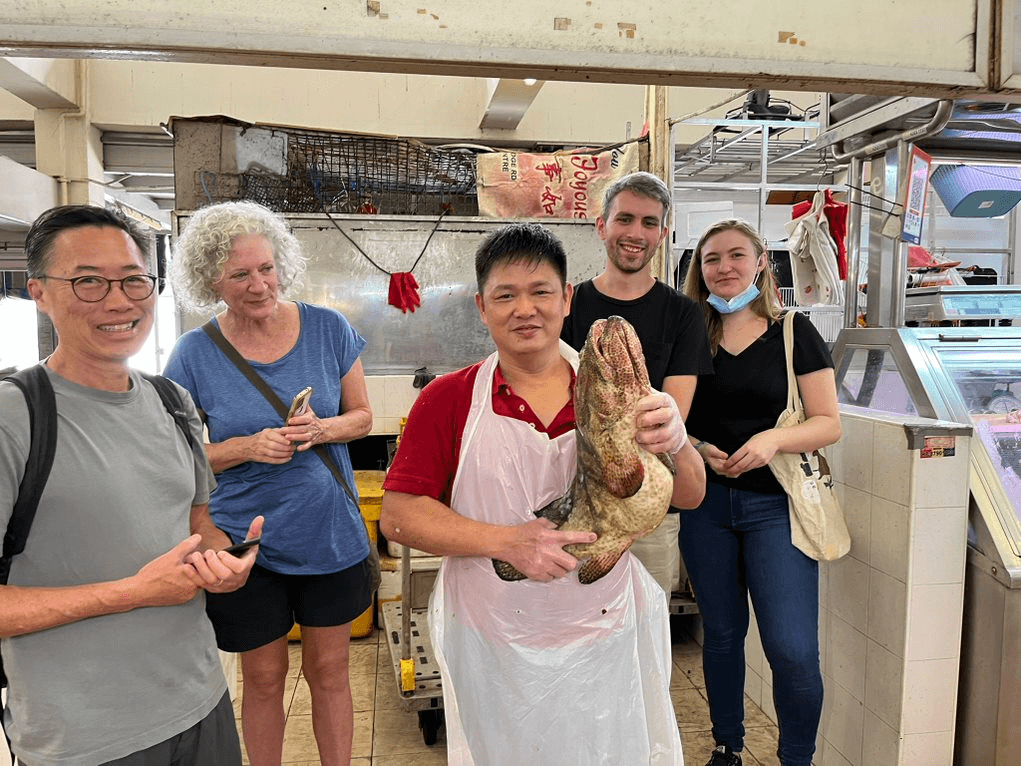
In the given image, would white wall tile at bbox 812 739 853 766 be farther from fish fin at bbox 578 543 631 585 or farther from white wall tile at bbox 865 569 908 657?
fish fin at bbox 578 543 631 585

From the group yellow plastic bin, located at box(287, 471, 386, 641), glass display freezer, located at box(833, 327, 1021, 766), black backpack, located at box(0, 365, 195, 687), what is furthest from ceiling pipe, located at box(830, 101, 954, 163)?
yellow plastic bin, located at box(287, 471, 386, 641)

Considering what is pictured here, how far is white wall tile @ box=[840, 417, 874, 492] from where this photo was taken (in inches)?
94.0

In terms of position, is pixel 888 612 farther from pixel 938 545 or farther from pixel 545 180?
pixel 545 180

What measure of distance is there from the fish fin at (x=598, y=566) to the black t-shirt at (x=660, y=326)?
0.57 metres

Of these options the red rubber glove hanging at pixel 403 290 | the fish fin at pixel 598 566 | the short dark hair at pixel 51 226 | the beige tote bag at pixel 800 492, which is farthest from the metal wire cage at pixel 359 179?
the fish fin at pixel 598 566

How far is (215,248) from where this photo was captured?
188 cm

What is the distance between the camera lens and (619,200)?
1972 mm

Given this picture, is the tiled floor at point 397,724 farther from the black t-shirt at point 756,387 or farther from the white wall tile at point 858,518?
the black t-shirt at point 756,387

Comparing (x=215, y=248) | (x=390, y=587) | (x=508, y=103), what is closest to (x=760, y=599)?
(x=215, y=248)

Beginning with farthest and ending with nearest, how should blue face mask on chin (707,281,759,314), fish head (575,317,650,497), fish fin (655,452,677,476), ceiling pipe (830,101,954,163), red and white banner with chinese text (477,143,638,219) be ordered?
red and white banner with chinese text (477,143,638,219)
ceiling pipe (830,101,954,163)
blue face mask on chin (707,281,759,314)
fish fin (655,452,677,476)
fish head (575,317,650,497)

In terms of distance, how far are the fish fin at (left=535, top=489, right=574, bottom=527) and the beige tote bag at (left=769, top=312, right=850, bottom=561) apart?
0.96m

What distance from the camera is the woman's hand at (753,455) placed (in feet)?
6.59

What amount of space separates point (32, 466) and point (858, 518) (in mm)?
2318

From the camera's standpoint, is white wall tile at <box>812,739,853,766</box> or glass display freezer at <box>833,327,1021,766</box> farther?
white wall tile at <box>812,739,853,766</box>
